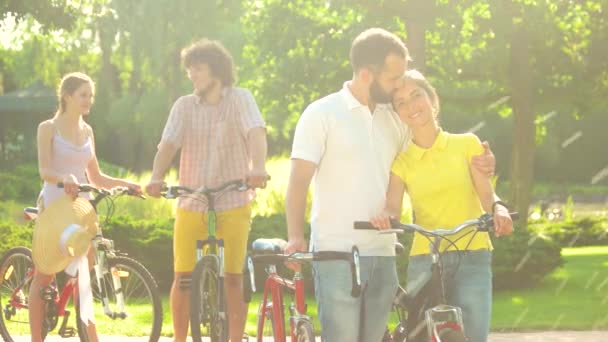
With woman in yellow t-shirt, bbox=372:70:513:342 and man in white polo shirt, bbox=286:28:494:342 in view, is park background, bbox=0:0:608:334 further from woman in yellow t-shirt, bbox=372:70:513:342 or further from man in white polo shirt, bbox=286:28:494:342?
man in white polo shirt, bbox=286:28:494:342

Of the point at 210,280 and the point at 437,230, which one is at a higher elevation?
the point at 437,230

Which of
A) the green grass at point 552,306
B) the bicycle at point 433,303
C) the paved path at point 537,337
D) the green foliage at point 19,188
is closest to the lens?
the bicycle at point 433,303

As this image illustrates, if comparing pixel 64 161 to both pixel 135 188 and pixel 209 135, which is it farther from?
pixel 209 135

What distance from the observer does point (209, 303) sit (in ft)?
25.1

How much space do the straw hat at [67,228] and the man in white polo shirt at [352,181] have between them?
111 inches

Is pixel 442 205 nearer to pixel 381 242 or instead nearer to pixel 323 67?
pixel 381 242

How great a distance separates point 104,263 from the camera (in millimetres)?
8586

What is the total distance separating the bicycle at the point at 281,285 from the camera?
5.62 m

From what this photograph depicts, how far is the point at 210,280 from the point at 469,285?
7.46 ft

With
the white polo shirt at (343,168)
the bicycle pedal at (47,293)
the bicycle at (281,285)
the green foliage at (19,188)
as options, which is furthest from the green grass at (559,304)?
the green foliage at (19,188)

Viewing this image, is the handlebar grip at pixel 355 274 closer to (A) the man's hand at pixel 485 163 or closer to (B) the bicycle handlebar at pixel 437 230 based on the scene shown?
(B) the bicycle handlebar at pixel 437 230

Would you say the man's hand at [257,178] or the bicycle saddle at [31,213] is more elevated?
the man's hand at [257,178]

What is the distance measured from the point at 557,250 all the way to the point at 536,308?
2.03m

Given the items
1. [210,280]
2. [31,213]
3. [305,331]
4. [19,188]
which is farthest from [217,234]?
[19,188]
